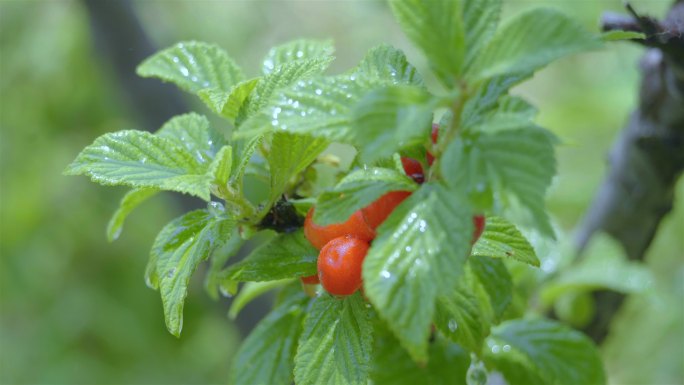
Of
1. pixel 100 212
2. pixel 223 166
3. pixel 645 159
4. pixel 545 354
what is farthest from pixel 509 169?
pixel 100 212

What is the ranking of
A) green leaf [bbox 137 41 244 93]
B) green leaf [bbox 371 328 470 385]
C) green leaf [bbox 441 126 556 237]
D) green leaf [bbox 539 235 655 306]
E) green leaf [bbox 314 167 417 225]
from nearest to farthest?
green leaf [bbox 441 126 556 237], green leaf [bbox 314 167 417 225], green leaf [bbox 137 41 244 93], green leaf [bbox 371 328 470 385], green leaf [bbox 539 235 655 306]

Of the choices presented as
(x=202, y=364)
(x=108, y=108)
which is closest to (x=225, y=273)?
(x=108, y=108)

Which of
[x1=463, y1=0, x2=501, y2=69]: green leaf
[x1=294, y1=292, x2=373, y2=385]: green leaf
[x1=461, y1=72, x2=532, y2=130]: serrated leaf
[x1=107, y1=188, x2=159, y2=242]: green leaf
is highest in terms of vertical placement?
[x1=463, y1=0, x2=501, y2=69]: green leaf

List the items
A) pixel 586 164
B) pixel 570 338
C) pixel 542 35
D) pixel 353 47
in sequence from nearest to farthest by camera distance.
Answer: pixel 542 35
pixel 570 338
pixel 586 164
pixel 353 47

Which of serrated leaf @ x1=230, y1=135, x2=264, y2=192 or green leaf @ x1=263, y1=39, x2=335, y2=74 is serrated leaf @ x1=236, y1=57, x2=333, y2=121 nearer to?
serrated leaf @ x1=230, y1=135, x2=264, y2=192

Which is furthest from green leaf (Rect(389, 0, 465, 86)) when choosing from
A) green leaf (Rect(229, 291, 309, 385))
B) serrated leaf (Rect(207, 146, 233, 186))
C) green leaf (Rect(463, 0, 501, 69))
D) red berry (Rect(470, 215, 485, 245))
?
green leaf (Rect(229, 291, 309, 385))

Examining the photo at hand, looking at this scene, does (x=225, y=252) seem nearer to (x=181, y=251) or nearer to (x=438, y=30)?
(x=181, y=251)

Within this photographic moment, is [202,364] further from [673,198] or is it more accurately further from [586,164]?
[673,198]
